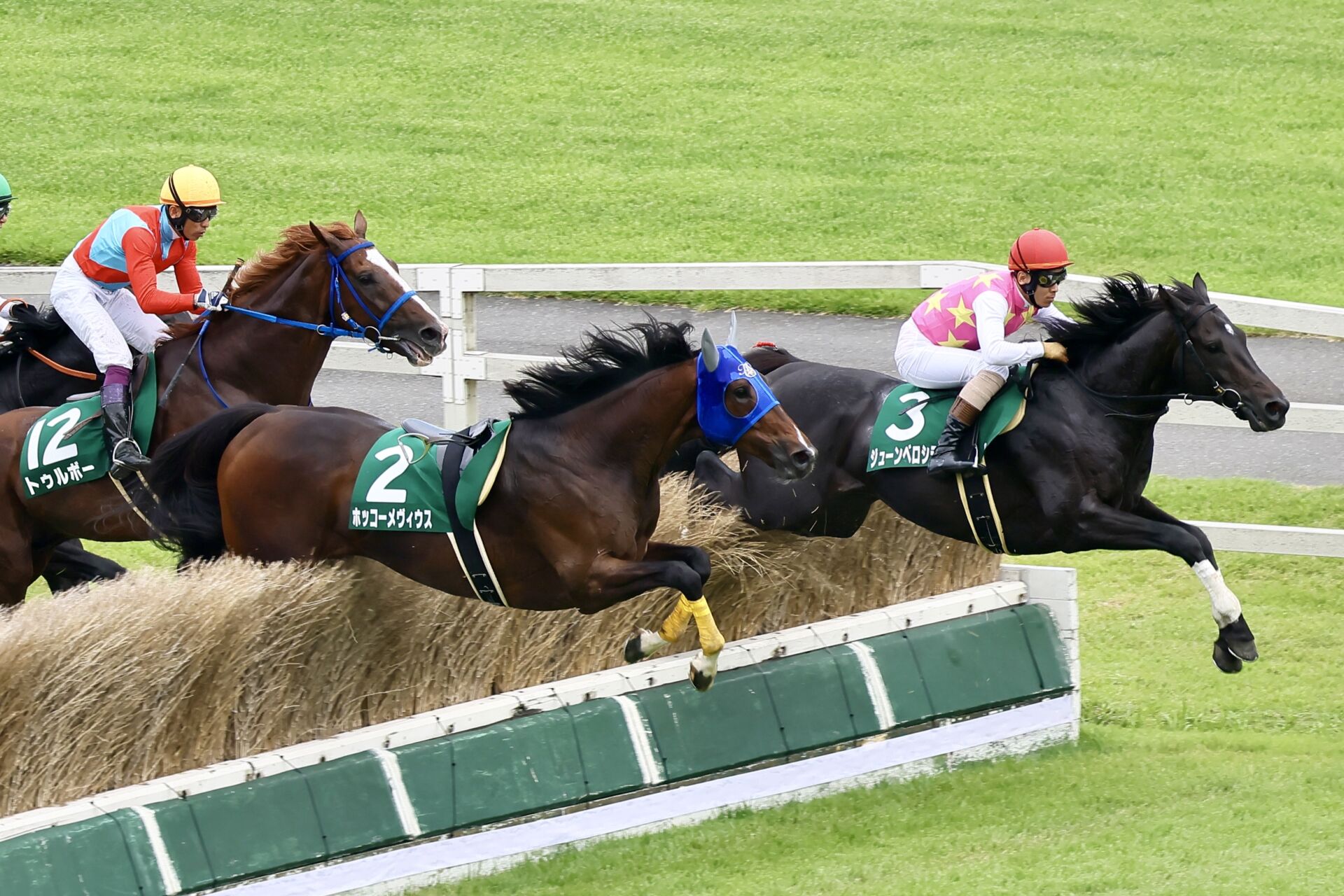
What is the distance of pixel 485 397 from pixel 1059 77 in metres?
10.5

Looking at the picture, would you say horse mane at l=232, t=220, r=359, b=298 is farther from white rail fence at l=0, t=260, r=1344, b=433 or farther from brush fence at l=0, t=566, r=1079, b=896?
brush fence at l=0, t=566, r=1079, b=896

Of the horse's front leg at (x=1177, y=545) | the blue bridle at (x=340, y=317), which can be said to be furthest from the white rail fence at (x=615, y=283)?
the horse's front leg at (x=1177, y=545)

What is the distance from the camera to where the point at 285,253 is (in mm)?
7664

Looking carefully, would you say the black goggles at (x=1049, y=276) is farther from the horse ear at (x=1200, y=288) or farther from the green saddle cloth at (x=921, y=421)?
the horse ear at (x=1200, y=288)

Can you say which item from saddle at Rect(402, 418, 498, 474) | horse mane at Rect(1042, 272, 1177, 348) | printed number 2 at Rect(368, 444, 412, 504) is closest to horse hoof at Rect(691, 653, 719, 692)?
saddle at Rect(402, 418, 498, 474)

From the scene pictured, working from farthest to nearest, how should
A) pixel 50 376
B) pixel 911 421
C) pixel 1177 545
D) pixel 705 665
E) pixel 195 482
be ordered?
pixel 50 376 → pixel 911 421 → pixel 1177 545 → pixel 195 482 → pixel 705 665

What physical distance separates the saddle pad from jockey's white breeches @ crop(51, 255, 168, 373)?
23 cm

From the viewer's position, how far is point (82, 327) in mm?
7645

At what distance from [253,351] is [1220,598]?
3.80m

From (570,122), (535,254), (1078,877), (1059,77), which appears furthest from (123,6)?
(1078,877)

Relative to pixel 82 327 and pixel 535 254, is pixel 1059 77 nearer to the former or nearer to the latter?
pixel 535 254

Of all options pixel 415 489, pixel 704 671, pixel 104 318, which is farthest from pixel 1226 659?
pixel 104 318

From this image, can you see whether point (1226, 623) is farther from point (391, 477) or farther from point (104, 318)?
point (104, 318)

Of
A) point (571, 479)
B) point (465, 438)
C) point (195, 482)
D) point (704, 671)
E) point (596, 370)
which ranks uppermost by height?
point (596, 370)
